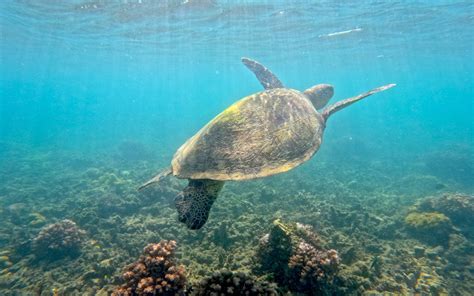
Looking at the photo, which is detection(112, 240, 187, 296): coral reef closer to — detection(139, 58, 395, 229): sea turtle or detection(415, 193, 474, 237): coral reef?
detection(139, 58, 395, 229): sea turtle

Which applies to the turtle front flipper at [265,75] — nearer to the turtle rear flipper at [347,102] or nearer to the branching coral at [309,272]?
the turtle rear flipper at [347,102]

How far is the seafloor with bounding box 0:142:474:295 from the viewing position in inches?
237

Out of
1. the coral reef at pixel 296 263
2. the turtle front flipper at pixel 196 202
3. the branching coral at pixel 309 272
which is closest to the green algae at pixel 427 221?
the coral reef at pixel 296 263

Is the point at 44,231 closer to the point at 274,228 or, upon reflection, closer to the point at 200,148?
the point at 200,148

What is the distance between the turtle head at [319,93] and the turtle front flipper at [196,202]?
5921 mm

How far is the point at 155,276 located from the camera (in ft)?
13.9

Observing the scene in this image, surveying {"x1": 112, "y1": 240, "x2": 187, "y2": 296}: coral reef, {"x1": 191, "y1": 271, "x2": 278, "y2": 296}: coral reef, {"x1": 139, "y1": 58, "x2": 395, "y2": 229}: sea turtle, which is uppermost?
{"x1": 139, "y1": 58, "x2": 395, "y2": 229}: sea turtle

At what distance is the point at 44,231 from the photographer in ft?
25.9

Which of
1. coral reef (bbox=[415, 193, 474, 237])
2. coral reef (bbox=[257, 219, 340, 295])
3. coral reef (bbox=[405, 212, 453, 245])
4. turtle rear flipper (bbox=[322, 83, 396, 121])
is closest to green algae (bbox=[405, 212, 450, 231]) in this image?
coral reef (bbox=[405, 212, 453, 245])

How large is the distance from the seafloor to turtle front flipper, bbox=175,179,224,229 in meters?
0.99

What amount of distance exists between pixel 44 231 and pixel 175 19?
21.7m

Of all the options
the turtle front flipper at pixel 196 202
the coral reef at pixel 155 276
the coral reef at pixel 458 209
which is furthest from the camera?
the coral reef at pixel 458 209

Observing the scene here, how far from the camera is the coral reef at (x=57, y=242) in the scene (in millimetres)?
7621

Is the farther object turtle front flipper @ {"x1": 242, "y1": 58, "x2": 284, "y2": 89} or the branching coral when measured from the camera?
turtle front flipper @ {"x1": 242, "y1": 58, "x2": 284, "y2": 89}
